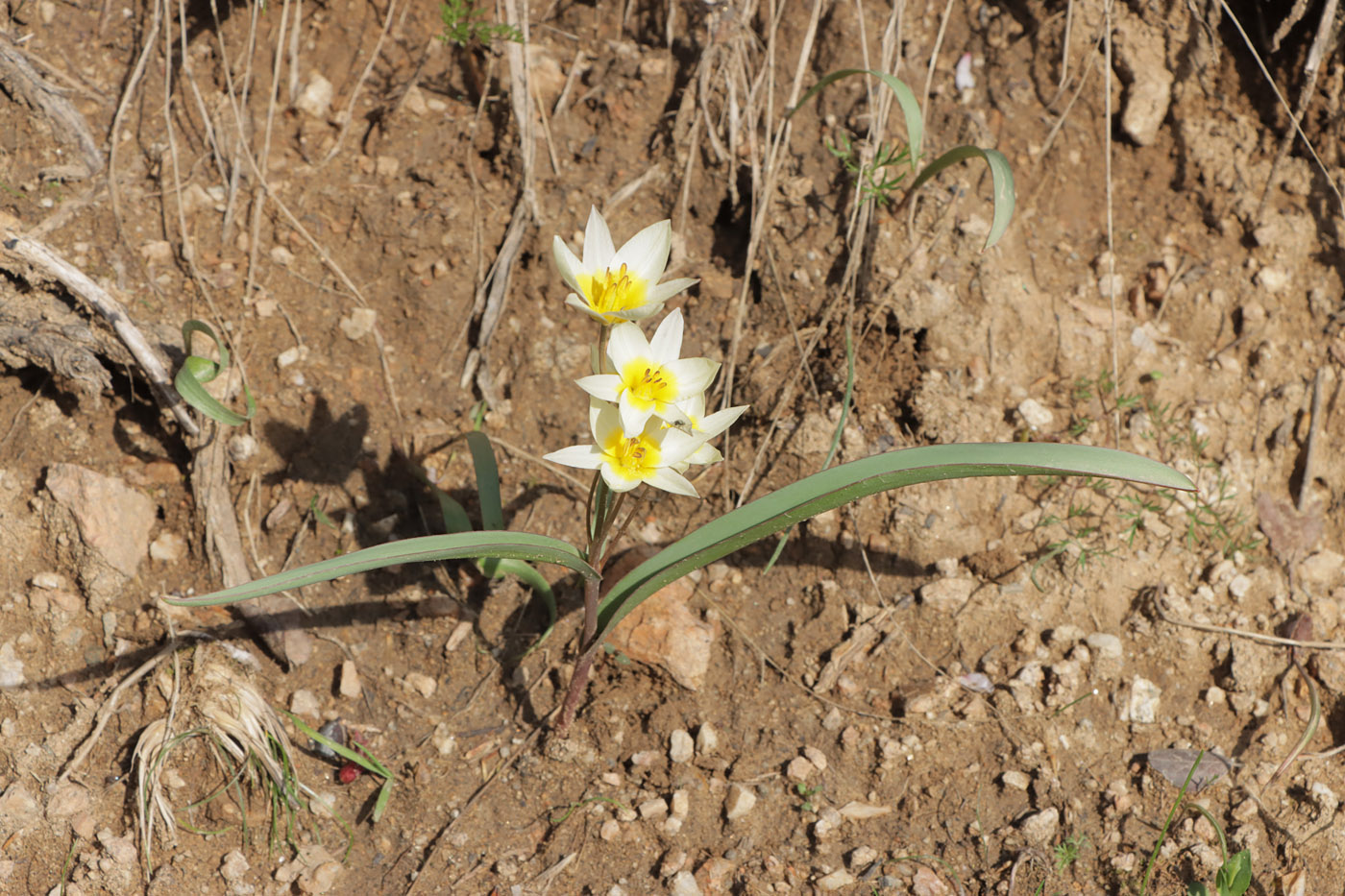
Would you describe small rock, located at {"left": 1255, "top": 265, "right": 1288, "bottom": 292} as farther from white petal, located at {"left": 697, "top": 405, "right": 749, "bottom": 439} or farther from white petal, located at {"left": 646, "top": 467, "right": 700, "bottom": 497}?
white petal, located at {"left": 646, "top": 467, "right": 700, "bottom": 497}

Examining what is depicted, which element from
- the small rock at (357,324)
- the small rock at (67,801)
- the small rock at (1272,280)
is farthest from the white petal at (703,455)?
the small rock at (1272,280)

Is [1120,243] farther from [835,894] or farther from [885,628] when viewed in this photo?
[835,894]

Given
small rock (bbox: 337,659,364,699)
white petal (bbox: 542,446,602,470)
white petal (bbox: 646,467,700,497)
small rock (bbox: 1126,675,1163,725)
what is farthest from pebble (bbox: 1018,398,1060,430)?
small rock (bbox: 337,659,364,699)

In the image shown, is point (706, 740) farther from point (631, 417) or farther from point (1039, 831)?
point (631, 417)

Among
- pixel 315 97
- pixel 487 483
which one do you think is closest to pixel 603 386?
pixel 487 483

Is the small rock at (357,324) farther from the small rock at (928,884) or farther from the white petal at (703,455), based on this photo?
the small rock at (928,884)

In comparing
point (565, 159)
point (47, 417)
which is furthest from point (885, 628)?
point (47, 417)
